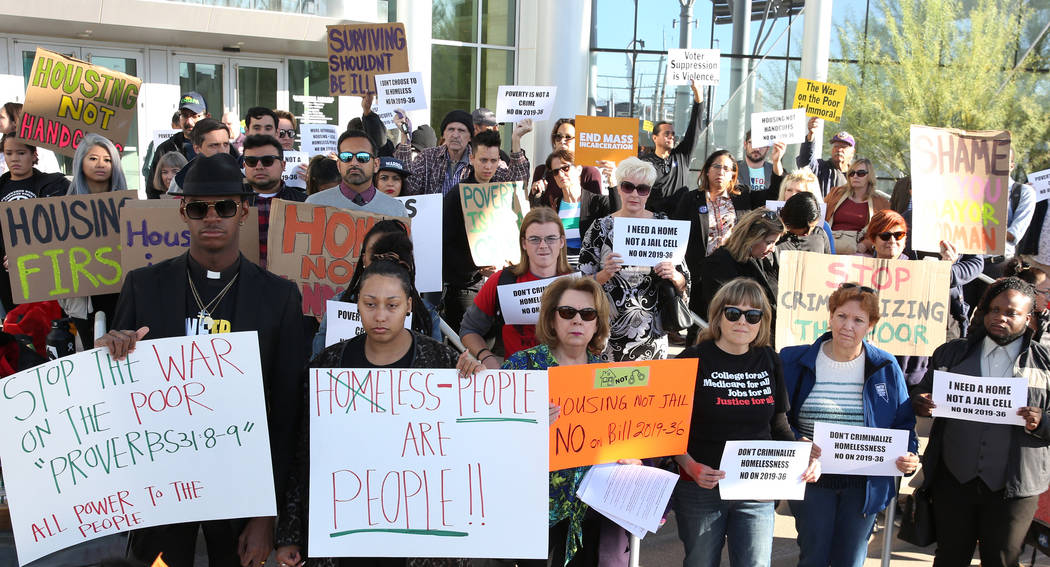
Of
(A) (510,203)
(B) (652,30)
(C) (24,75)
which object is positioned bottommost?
(A) (510,203)

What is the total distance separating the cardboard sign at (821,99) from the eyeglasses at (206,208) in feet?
28.3

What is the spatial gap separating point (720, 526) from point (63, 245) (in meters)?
3.63

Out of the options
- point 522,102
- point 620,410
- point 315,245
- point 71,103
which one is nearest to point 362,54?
point 522,102

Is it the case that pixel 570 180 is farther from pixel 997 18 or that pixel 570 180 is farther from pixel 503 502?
pixel 997 18

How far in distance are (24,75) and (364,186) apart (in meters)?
11.8

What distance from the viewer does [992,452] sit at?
4090 mm

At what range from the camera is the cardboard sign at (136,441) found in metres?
2.93

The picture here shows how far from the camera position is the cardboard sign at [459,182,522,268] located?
588 centimetres

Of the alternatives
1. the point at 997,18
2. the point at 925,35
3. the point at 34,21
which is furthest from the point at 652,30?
the point at 34,21

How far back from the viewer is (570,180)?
23.9 ft

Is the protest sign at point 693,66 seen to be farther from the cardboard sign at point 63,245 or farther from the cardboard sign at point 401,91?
the cardboard sign at point 63,245

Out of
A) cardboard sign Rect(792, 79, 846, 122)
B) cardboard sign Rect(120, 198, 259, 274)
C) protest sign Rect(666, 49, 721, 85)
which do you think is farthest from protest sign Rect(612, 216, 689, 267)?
cardboard sign Rect(792, 79, 846, 122)

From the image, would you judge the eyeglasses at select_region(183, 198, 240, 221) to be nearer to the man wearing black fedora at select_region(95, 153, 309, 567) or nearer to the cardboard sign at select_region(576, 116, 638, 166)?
the man wearing black fedora at select_region(95, 153, 309, 567)

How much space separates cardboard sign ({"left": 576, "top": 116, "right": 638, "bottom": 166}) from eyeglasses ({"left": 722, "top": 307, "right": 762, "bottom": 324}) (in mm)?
5049
